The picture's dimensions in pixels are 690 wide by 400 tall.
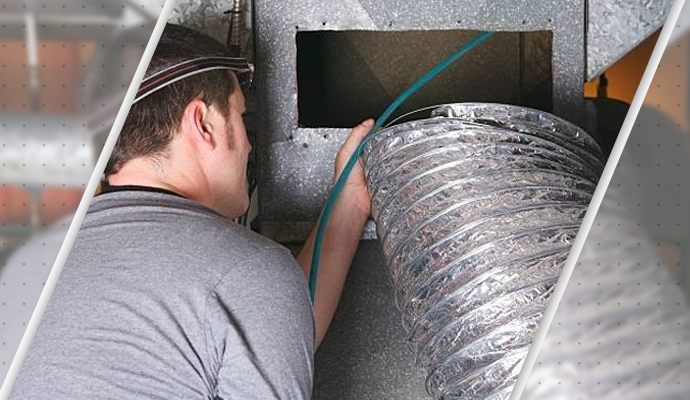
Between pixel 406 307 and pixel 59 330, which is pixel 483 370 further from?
pixel 59 330

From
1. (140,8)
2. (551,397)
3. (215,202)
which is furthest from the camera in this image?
(215,202)

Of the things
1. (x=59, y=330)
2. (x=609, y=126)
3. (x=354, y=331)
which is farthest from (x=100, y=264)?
(x=609, y=126)

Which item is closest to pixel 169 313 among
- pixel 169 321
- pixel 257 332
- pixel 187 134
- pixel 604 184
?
pixel 169 321

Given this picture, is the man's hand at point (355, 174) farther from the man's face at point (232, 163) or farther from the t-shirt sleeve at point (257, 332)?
the t-shirt sleeve at point (257, 332)

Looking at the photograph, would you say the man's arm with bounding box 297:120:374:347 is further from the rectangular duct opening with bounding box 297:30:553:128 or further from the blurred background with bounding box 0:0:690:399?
the blurred background with bounding box 0:0:690:399

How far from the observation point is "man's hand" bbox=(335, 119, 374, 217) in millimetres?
1871

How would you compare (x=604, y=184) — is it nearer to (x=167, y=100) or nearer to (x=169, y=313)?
(x=169, y=313)

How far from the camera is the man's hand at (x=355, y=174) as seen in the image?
6.14 ft

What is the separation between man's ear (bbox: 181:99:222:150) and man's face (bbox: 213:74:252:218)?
3 centimetres

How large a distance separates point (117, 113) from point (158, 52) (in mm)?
711

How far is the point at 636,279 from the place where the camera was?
78cm

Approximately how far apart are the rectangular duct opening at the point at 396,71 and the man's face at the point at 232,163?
0.58m

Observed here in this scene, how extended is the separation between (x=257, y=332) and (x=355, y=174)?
582 mm

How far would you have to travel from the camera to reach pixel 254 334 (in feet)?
4.52
